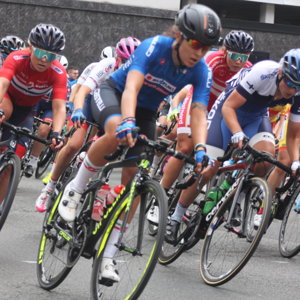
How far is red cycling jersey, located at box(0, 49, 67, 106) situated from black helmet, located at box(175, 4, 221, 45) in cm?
265

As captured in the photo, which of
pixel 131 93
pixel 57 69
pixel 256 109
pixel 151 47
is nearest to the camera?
pixel 131 93

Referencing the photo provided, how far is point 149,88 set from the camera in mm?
5797

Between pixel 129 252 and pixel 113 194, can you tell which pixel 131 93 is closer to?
pixel 113 194

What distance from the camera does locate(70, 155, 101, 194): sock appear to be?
18.9ft

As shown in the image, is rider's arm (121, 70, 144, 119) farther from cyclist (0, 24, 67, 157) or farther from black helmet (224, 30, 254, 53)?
black helmet (224, 30, 254, 53)

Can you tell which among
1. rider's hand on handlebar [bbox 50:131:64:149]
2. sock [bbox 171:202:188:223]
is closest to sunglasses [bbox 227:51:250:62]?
sock [bbox 171:202:188:223]

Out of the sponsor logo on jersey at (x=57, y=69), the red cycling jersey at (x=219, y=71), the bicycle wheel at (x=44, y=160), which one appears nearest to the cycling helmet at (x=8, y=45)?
the bicycle wheel at (x=44, y=160)

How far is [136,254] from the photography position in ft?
16.4

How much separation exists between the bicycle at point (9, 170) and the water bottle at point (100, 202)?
3.39 ft

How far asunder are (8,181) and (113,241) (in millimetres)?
1881

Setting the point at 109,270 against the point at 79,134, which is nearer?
the point at 109,270

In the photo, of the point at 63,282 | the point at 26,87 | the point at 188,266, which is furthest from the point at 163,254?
the point at 26,87

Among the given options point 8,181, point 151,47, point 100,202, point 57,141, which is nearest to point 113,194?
point 100,202

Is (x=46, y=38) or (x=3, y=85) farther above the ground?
(x=46, y=38)
